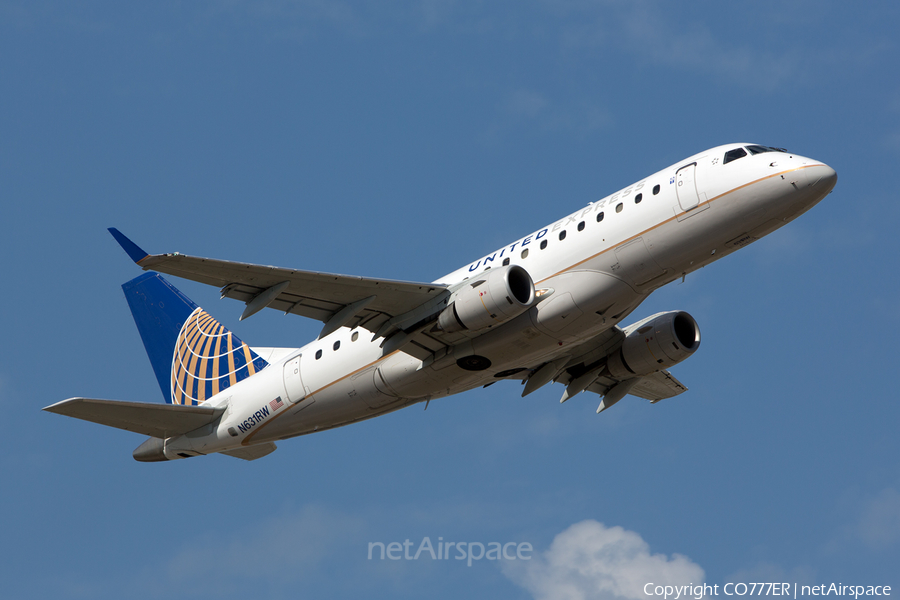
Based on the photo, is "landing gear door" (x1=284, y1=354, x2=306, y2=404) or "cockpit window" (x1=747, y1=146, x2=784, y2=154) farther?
"landing gear door" (x1=284, y1=354, x2=306, y2=404)

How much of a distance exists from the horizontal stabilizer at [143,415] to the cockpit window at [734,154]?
57.8 feet

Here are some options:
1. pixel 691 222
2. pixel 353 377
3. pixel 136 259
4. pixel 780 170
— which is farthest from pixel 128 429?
pixel 780 170

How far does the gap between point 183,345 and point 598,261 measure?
17.7 meters

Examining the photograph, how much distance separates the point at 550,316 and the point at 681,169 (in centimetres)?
550

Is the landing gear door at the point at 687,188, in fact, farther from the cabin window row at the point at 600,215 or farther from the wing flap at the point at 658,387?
the wing flap at the point at 658,387

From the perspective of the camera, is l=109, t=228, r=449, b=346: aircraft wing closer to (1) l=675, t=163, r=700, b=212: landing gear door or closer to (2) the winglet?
(2) the winglet

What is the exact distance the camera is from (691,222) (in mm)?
Result: 25391

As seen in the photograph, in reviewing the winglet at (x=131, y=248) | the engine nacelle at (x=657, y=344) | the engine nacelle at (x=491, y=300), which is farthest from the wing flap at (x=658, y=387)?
the winglet at (x=131, y=248)

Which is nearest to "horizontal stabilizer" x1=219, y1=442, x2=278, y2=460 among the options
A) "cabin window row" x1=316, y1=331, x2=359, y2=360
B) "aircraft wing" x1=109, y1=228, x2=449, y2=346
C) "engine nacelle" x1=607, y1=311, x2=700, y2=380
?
"cabin window row" x1=316, y1=331, x2=359, y2=360

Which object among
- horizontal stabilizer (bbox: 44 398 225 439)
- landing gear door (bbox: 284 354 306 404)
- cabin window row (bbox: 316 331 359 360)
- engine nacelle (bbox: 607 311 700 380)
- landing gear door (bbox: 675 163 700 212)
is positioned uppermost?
landing gear door (bbox: 675 163 700 212)

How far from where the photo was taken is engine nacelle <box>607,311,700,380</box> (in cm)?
3083

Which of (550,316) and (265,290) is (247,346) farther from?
(550,316)

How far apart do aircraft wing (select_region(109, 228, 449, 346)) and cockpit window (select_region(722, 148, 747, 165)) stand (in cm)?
853

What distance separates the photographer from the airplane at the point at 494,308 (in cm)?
2516
